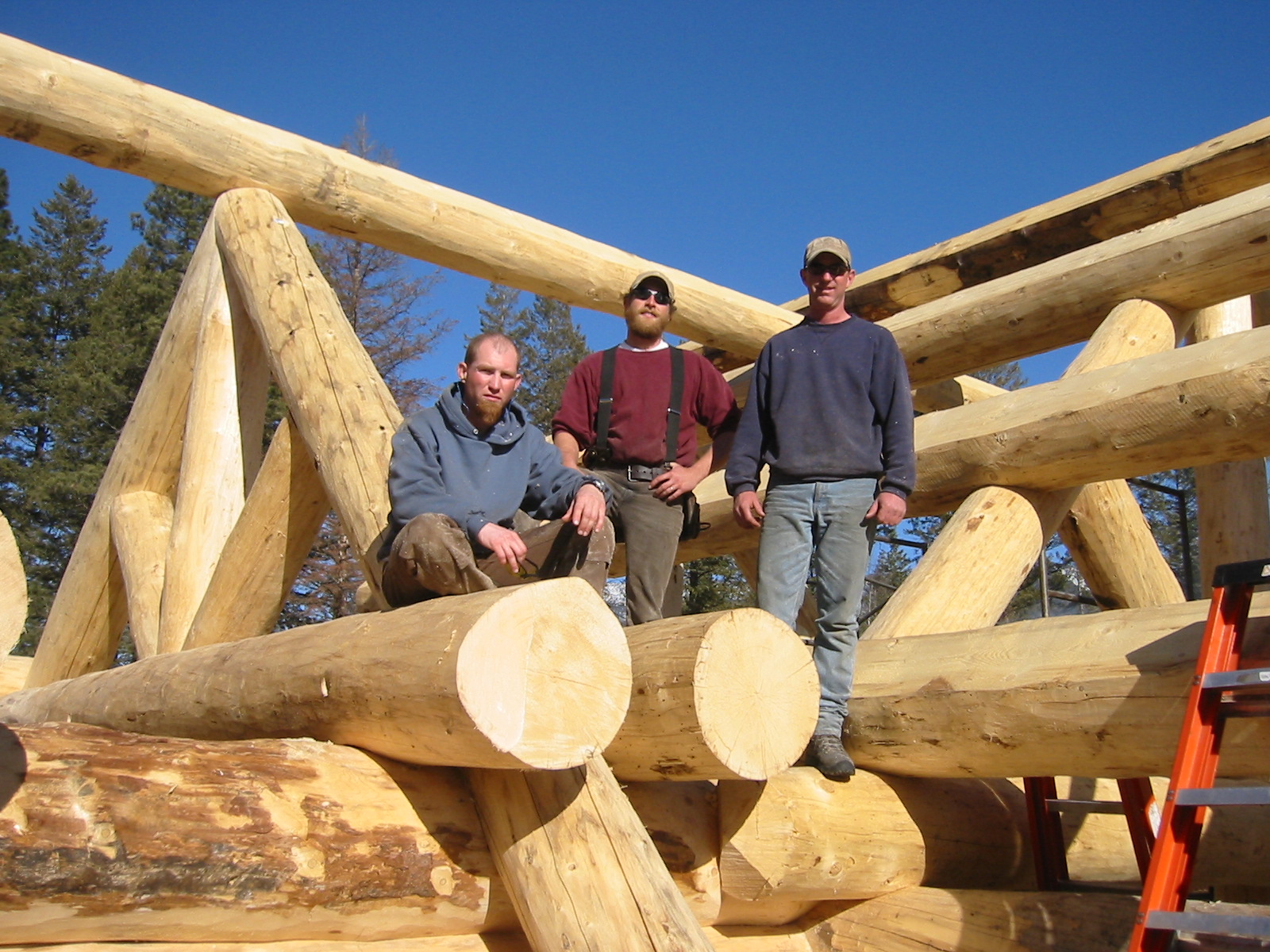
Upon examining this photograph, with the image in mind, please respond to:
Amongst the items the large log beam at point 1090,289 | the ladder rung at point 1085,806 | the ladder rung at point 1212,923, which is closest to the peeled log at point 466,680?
the ladder rung at point 1212,923

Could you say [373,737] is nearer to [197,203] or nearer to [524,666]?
[524,666]

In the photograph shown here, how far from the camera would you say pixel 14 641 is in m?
1.41

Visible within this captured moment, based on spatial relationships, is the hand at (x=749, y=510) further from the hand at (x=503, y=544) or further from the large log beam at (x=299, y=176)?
the large log beam at (x=299, y=176)

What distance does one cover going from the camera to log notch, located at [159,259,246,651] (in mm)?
4934

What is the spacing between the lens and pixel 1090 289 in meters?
5.59

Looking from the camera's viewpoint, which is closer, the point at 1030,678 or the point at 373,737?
the point at 373,737

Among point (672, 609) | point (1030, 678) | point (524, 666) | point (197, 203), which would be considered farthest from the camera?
point (197, 203)

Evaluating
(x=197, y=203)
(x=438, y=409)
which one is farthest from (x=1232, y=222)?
(x=197, y=203)

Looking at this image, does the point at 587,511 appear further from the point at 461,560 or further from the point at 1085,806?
the point at 1085,806

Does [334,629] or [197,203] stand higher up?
[197,203]

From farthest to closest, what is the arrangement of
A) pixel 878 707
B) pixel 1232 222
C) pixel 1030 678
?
pixel 1232 222 → pixel 878 707 → pixel 1030 678

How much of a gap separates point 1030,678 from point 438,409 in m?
1.92

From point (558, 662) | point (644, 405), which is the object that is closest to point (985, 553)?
point (644, 405)

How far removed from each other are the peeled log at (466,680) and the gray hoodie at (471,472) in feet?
1.12
